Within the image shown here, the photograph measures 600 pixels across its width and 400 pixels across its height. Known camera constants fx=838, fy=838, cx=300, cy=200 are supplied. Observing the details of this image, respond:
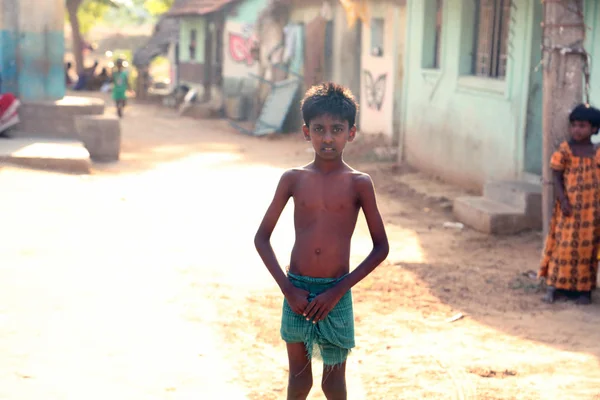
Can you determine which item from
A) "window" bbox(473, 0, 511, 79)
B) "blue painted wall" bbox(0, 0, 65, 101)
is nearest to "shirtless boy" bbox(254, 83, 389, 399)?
"window" bbox(473, 0, 511, 79)

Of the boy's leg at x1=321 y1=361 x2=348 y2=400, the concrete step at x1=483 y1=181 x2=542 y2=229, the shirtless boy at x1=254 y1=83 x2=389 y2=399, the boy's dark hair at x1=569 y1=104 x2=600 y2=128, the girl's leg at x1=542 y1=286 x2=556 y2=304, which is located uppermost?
the boy's dark hair at x1=569 y1=104 x2=600 y2=128

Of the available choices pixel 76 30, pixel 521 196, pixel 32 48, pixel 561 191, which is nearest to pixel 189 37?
pixel 76 30

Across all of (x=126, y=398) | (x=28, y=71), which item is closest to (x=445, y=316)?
(x=126, y=398)

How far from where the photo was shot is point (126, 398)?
372 cm

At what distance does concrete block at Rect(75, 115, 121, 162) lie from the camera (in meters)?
12.0

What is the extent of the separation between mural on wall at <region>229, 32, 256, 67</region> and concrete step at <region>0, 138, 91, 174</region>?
1163 centimetres

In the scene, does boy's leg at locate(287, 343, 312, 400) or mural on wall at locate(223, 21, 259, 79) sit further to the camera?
mural on wall at locate(223, 21, 259, 79)

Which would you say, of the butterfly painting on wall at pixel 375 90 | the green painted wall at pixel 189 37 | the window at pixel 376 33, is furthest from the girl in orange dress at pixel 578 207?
the green painted wall at pixel 189 37

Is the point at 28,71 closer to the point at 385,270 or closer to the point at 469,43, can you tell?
the point at 469,43

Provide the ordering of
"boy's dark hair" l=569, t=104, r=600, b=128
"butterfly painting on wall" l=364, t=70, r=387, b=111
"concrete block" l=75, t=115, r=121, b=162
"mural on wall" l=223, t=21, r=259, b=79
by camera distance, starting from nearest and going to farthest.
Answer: "boy's dark hair" l=569, t=104, r=600, b=128 → "concrete block" l=75, t=115, r=121, b=162 → "butterfly painting on wall" l=364, t=70, r=387, b=111 → "mural on wall" l=223, t=21, r=259, b=79

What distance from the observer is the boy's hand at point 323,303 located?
2.98 m

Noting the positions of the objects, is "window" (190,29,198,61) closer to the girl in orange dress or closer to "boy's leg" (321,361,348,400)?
the girl in orange dress

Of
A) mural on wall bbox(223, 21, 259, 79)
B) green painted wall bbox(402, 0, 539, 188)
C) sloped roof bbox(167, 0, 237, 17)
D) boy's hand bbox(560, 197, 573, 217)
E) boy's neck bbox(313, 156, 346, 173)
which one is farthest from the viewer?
sloped roof bbox(167, 0, 237, 17)

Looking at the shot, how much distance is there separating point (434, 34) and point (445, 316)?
23.6 feet
